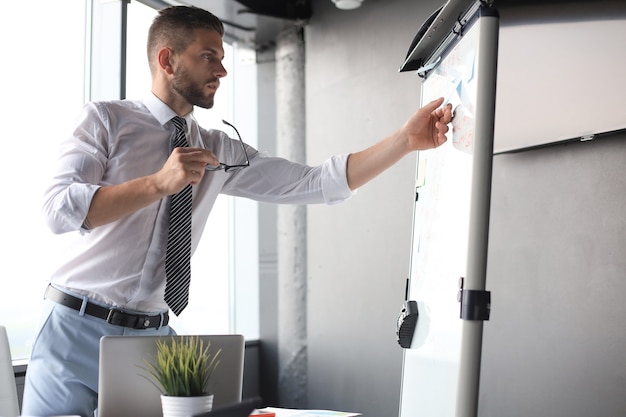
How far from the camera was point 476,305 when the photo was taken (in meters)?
1.75

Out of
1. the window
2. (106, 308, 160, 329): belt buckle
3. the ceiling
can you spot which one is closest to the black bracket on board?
(106, 308, 160, 329): belt buckle

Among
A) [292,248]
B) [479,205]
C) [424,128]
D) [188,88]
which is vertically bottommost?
[292,248]

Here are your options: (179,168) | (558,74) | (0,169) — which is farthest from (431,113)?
(0,169)

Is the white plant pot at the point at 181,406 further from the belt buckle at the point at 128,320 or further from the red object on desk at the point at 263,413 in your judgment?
the belt buckle at the point at 128,320

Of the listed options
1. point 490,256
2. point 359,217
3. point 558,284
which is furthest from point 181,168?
point 359,217

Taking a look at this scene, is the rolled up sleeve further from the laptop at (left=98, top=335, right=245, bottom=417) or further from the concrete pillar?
the concrete pillar

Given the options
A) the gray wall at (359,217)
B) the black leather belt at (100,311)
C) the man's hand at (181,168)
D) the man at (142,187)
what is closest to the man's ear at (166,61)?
the man at (142,187)

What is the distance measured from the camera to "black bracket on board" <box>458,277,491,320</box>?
1749 millimetres

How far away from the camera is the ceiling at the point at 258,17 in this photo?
4.77 metres

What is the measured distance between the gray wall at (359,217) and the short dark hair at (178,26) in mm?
1971

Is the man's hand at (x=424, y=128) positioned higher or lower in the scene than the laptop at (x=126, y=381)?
higher

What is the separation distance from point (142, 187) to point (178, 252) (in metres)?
0.37

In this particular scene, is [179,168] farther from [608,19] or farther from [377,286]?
[377,286]

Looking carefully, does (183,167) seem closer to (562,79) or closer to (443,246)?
(443,246)
